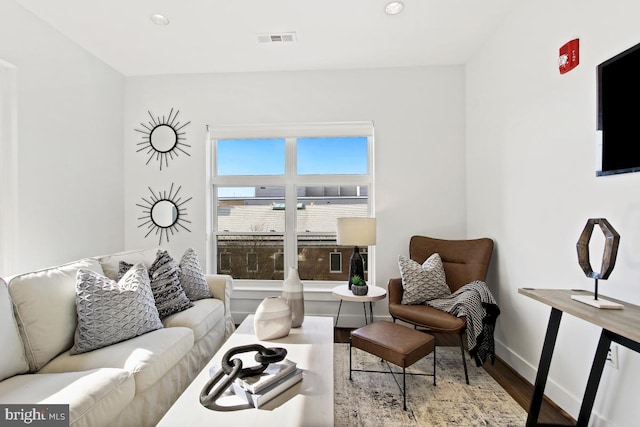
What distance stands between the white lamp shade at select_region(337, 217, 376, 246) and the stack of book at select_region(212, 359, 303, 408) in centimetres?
146

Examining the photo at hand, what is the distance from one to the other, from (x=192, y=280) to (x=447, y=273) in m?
2.22

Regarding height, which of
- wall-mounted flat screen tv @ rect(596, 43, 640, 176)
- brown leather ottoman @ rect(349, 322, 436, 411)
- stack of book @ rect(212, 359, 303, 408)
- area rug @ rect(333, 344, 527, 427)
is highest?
wall-mounted flat screen tv @ rect(596, 43, 640, 176)

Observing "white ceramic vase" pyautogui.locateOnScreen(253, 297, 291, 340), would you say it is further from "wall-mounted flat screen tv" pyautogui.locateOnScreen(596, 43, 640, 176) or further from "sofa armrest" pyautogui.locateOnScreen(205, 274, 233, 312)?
"wall-mounted flat screen tv" pyautogui.locateOnScreen(596, 43, 640, 176)

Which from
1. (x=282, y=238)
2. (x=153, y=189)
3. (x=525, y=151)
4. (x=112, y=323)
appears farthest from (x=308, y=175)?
(x=112, y=323)

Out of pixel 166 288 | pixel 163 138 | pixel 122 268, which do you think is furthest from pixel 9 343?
pixel 163 138

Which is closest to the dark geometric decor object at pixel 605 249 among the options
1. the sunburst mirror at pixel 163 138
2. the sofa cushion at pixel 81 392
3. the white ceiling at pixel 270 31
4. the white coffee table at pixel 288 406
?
the white coffee table at pixel 288 406

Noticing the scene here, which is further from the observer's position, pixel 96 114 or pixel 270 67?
pixel 270 67

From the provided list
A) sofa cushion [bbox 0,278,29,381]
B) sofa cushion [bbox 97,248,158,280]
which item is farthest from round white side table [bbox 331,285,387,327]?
sofa cushion [bbox 0,278,29,381]

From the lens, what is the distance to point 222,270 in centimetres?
360

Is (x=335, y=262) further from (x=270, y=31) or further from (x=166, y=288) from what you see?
(x=270, y=31)

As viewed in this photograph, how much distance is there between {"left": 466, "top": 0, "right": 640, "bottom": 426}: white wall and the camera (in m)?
1.53

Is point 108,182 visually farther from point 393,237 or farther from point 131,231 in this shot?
point 393,237

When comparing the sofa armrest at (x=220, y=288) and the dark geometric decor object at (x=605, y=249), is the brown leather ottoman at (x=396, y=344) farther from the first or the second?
the sofa armrest at (x=220, y=288)

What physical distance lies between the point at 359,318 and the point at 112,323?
89.2 inches
